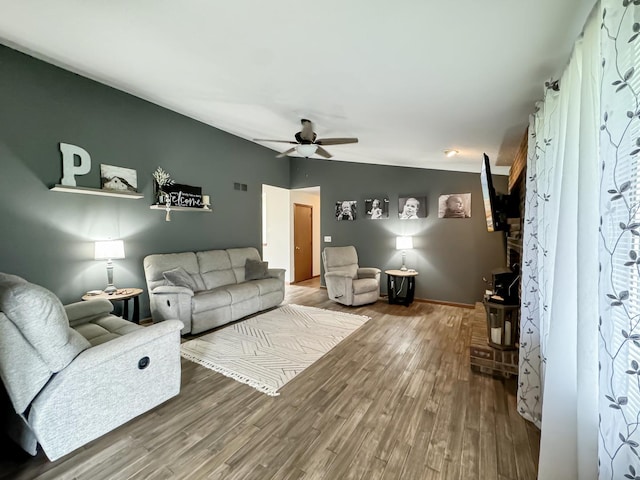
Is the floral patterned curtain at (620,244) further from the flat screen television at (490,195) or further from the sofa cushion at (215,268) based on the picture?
the sofa cushion at (215,268)

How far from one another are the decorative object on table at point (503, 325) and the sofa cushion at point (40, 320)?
334 centimetres

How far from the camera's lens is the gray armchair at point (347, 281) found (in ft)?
16.0

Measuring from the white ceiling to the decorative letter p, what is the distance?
0.92 meters

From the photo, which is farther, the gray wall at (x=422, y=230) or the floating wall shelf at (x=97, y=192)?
the gray wall at (x=422, y=230)

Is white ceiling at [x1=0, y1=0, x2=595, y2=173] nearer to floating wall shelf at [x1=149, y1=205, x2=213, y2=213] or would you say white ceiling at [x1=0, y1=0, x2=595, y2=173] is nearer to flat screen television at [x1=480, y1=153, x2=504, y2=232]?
flat screen television at [x1=480, y1=153, x2=504, y2=232]

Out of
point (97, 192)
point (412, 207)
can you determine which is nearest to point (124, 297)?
point (97, 192)

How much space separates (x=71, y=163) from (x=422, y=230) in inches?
214

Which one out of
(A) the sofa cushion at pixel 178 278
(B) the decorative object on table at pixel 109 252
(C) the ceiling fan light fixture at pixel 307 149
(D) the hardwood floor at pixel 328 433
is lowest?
(D) the hardwood floor at pixel 328 433

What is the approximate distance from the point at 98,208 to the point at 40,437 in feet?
9.13

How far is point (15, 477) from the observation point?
1567 mm

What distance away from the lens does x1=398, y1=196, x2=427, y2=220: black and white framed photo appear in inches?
206

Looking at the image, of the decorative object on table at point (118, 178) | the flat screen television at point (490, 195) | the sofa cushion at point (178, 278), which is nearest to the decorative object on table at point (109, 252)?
the sofa cushion at point (178, 278)

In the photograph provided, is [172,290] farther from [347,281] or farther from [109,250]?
[347,281]

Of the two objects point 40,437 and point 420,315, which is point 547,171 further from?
point 40,437
